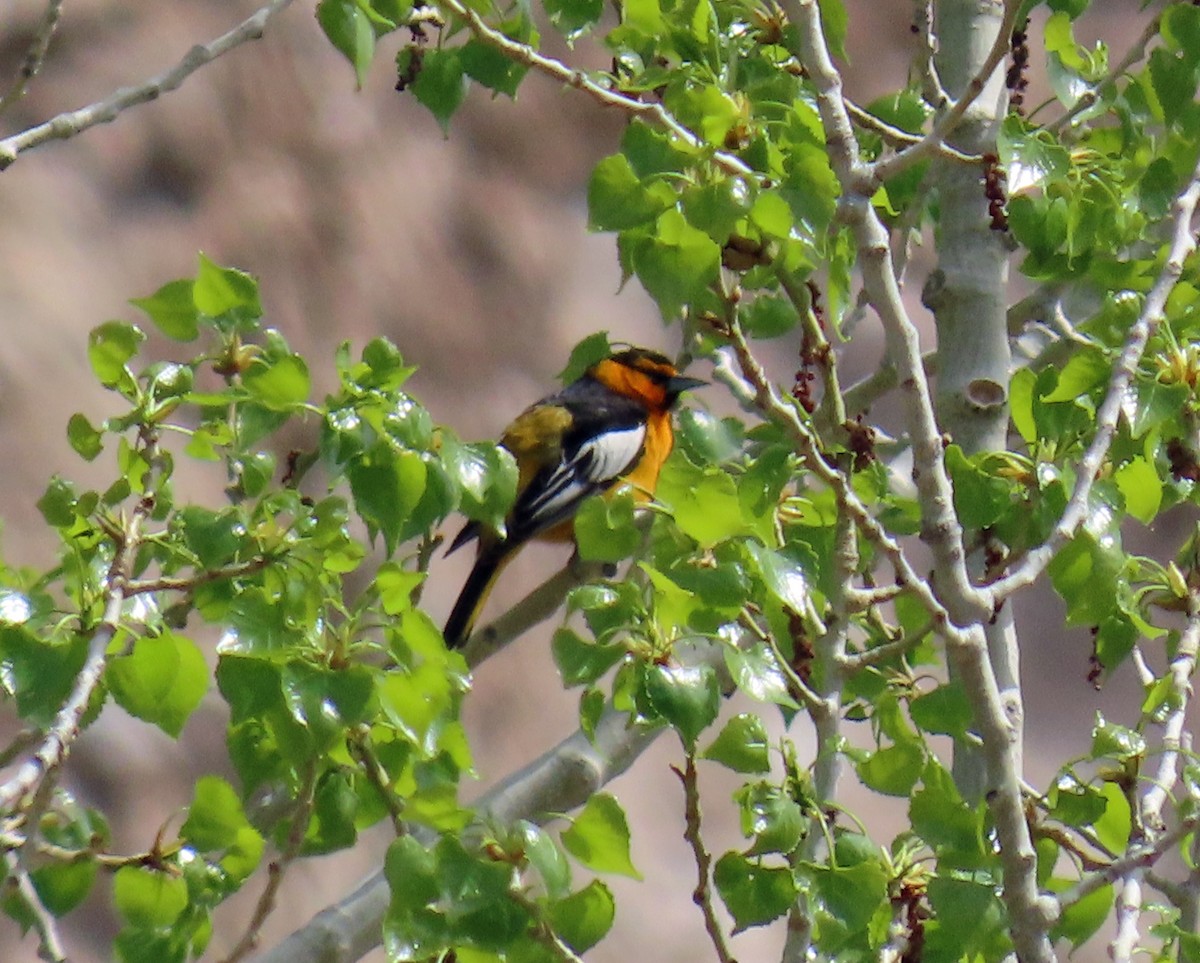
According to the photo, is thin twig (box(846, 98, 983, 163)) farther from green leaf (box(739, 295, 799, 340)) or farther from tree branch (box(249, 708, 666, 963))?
tree branch (box(249, 708, 666, 963))

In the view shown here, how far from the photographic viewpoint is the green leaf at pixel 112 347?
1.43 meters

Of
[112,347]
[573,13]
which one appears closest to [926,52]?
[573,13]

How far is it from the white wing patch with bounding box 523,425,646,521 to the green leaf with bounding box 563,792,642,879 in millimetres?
2044

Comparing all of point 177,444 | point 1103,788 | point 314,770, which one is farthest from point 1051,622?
point 314,770

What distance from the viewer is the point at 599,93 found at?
1469 millimetres

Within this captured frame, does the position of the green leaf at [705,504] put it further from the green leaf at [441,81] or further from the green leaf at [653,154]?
the green leaf at [441,81]

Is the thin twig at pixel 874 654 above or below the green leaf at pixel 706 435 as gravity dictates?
below

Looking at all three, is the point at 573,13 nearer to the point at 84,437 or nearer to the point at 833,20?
the point at 833,20

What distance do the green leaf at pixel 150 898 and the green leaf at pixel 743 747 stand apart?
470 mm

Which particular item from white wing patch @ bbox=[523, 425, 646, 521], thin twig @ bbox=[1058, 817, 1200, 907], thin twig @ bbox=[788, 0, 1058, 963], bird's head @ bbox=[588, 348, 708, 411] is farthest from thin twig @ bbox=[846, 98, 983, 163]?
bird's head @ bbox=[588, 348, 708, 411]

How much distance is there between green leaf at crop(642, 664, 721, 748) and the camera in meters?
1.25

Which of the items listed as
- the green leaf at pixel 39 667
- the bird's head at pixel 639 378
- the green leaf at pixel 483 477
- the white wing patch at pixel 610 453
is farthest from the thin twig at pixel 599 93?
the bird's head at pixel 639 378

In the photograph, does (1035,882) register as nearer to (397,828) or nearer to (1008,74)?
(397,828)

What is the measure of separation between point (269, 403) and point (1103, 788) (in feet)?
2.78
